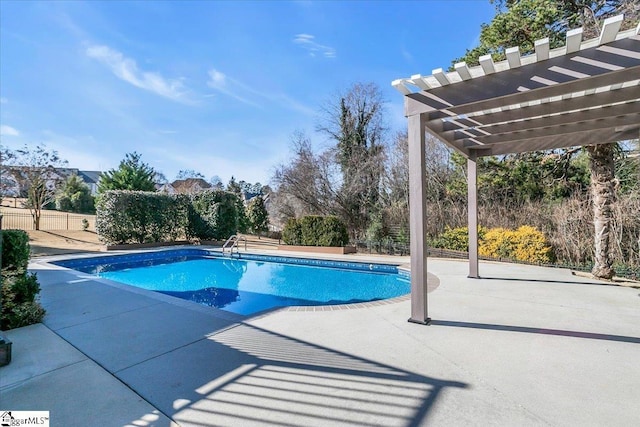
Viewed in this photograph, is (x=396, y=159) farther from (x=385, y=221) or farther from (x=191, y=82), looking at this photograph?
(x=191, y=82)

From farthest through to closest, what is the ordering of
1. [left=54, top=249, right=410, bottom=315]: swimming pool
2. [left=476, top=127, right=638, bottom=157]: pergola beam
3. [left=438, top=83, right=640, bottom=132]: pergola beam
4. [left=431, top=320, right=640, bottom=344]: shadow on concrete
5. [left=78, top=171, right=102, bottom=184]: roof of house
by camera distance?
[left=78, top=171, right=102, bottom=184]: roof of house → [left=54, top=249, right=410, bottom=315]: swimming pool → [left=476, top=127, right=638, bottom=157]: pergola beam → [left=438, top=83, right=640, bottom=132]: pergola beam → [left=431, top=320, right=640, bottom=344]: shadow on concrete

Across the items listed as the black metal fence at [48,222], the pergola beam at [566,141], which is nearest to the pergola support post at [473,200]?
the pergola beam at [566,141]

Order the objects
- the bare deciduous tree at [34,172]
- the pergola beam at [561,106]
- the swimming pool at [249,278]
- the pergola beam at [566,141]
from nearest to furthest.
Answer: the pergola beam at [561,106] → the pergola beam at [566,141] → the swimming pool at [249,278] → the bare deciduous tree at [34,172]

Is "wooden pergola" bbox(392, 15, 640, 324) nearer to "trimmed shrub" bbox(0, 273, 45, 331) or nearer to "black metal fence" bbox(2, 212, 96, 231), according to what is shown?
"trimmed shrub" bbox(0, 273, 45, 331)

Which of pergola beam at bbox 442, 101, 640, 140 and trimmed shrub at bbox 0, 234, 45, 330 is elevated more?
pergola beam at bbox 442, 101, 640, 140

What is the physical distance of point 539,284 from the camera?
6672mm

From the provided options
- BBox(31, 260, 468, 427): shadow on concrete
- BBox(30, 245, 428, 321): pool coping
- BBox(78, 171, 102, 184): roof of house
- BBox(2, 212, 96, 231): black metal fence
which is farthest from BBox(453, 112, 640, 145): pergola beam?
BBox(78, 171, 102, 184): roof of house

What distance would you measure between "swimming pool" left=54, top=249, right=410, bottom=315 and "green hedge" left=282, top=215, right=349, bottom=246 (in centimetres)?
234

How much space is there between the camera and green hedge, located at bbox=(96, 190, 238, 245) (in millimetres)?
14617

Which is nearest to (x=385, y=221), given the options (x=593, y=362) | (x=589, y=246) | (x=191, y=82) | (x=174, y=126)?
(x=589, y=246)

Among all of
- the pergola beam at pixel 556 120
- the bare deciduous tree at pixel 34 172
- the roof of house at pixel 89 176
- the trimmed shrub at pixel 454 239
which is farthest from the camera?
the roof of house at pixel 89 176

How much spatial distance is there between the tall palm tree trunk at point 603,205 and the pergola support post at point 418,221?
5.71 m

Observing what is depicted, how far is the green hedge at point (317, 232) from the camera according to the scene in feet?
46.6

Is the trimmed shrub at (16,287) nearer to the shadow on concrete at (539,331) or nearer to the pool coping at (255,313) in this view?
the pool coping at (255,313)
